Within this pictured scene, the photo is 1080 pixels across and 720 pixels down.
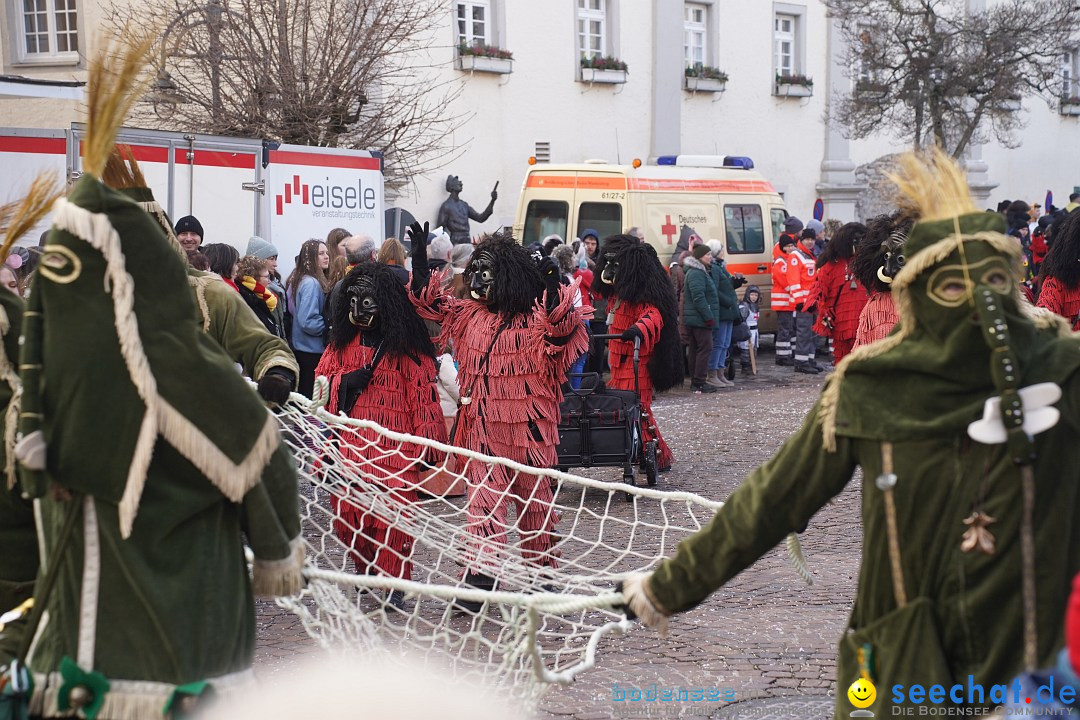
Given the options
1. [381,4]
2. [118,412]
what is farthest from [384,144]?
[118,412]

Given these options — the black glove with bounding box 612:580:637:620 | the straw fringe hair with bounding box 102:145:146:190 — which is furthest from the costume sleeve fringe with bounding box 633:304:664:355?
the black glove with bounding box 612:580:637:620

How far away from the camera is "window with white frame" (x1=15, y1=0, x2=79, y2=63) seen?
18547 mm

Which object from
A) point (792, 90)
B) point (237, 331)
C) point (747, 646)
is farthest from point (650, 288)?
point (792, 90)

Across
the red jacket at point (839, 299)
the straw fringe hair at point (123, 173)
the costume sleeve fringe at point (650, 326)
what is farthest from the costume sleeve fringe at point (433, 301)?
the red jacket at point (839, 299)

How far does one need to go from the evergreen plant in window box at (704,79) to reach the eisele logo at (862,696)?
21336 mm

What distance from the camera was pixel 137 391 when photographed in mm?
2826

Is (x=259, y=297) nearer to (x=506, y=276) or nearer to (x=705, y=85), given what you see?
(x=506, y=276)

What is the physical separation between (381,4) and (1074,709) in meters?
14.7

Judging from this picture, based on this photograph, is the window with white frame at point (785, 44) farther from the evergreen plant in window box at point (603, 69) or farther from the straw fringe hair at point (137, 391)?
the straw fringe hair at point (137, 391)

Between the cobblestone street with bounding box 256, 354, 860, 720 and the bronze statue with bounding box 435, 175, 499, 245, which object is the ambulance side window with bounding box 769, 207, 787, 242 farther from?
the cobblestone street with bounding box 256, 354, 860, 720

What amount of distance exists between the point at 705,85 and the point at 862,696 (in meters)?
21.7

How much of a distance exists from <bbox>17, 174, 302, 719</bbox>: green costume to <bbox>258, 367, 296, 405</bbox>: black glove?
1.71 m

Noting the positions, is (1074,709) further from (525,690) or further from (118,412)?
(118,412)

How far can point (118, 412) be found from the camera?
2.83m
